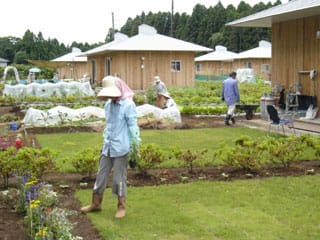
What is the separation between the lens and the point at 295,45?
16.1 meters

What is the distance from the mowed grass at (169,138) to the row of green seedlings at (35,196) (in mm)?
3315

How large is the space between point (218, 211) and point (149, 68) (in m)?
28.1

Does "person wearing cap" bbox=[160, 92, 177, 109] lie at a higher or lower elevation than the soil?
higher

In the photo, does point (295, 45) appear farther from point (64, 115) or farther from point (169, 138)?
point (64, 115)

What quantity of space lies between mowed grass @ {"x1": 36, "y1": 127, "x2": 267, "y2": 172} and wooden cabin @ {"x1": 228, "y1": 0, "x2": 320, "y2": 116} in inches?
81.2

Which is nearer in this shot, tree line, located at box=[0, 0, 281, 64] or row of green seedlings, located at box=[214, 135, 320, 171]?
row of green seedlings, located at box=[214, 135, 320, 171]

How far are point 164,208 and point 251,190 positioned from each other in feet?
4.92

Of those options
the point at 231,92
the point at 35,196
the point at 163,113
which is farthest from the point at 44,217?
the point at 163,113

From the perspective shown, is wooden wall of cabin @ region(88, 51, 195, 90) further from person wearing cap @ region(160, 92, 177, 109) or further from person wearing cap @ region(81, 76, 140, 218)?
person wearing cap @ region(81, 76, 140, 218)

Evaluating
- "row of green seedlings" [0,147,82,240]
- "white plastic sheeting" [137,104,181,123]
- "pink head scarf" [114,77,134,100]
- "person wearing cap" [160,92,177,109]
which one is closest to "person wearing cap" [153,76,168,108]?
"person wearing cap" [160,92,177,109]

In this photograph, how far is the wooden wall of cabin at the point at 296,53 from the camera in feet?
49.9

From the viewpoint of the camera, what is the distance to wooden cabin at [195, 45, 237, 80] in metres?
52.2

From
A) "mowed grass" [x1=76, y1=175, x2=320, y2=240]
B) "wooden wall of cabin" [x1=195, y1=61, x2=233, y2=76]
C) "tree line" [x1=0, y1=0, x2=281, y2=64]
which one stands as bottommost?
"mowed grass" [x1=76, y1=175, x2=320, y2=240]

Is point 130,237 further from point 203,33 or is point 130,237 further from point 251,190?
point 203,33
